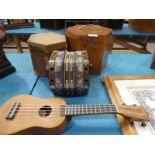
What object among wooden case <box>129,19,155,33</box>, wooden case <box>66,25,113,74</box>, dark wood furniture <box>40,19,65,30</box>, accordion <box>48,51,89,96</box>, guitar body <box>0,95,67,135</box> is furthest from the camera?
dark wood furniture <box>40,19,65,30</box>

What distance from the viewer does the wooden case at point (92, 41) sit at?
867 mm

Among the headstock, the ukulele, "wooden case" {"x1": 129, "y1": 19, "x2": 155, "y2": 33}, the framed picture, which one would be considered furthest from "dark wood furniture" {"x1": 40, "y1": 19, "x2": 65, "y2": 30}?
the headstock

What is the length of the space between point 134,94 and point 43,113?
431mm

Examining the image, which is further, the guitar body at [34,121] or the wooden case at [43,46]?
the wooden case at [43,46]

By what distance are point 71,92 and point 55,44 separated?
10.3 inches

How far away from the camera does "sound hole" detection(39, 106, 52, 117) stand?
658 mm

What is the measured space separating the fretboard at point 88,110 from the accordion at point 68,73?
118mm

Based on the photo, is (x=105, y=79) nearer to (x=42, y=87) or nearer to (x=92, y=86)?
(x=92, y=86)

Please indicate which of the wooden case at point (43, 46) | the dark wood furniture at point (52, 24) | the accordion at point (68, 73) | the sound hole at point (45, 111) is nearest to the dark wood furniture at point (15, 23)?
the dark wood furniture at point (52, 24)

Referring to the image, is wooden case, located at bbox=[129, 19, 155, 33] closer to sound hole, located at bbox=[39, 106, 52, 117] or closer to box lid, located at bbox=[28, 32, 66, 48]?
box lid, located at bbox=[28, 32, 66, 48]

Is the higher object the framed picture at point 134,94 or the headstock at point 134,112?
the headstock at point 134,112

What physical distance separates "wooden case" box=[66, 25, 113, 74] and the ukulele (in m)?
0.34

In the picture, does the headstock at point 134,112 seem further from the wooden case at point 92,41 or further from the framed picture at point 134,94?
the wooden case at point 92,41

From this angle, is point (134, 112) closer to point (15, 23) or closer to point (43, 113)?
point (43, 113)
